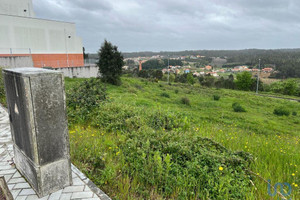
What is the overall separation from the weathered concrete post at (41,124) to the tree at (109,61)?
15.6 m

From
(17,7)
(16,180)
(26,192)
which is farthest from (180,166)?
(17,7)

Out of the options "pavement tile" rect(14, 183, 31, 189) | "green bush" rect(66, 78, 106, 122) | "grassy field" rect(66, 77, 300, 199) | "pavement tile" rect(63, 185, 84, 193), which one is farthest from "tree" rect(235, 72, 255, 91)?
"pavement tile" rect(14, 183, 31, 189)

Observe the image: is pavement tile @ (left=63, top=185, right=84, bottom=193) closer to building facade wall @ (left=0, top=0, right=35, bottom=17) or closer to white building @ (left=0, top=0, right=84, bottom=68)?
white building @ (left=0, top=0, right=84, bottom=68)

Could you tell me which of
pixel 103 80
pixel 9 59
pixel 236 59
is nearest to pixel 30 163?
pixel 103 80

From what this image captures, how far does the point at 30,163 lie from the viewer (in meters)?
2.83

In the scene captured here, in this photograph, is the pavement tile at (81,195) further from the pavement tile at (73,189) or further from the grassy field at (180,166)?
the grassy field at (180,166)

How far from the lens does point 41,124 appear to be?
2.55 meters

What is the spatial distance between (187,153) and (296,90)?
51.2 m

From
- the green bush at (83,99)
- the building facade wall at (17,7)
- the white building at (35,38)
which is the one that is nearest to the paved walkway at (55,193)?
the green bush at (83,99)

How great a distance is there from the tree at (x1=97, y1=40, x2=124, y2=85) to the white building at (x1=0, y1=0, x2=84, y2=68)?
25.8ft

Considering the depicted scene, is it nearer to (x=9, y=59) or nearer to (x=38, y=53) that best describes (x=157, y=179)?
(x=9, y=59)

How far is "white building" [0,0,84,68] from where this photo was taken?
22.1 metres

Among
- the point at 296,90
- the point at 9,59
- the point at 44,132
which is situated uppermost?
the point at 9,59

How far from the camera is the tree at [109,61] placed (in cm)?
1831
